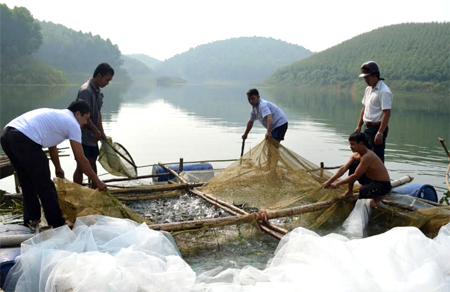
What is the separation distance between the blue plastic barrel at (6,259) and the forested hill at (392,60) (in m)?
65.9

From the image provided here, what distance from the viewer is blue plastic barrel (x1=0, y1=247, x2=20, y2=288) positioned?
2.89m

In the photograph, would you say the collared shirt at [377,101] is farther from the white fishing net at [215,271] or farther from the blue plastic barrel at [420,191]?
the white fishing net at [215,271]

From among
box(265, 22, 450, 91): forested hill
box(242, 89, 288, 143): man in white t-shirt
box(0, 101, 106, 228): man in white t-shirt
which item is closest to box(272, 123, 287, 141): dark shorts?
box(242, 89, 288, 143): man in white t-shirt

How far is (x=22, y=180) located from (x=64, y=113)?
0.72m

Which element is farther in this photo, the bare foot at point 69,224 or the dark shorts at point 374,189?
the dark shorts at point 374,189

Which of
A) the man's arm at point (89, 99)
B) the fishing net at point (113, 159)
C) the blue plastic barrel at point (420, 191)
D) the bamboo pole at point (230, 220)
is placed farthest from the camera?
the blue plastic barrel at point (420, 191)

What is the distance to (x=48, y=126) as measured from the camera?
3469 millimetres

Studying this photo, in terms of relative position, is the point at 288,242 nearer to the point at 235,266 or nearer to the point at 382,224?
the point at 235,266

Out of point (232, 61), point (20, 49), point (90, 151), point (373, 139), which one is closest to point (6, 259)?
point (90, 151)

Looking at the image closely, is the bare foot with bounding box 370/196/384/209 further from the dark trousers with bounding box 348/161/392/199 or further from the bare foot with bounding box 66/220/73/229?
the bare foot with bounding box 66/220/73/229

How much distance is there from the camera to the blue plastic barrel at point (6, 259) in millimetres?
2891

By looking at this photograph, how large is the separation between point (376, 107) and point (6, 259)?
15.4 ft

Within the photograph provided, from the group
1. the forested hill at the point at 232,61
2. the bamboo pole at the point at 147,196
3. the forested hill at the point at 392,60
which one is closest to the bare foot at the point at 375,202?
the bamboo pole at the point at 147,196

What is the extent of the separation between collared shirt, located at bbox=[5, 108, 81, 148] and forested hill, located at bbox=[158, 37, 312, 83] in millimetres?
144800
